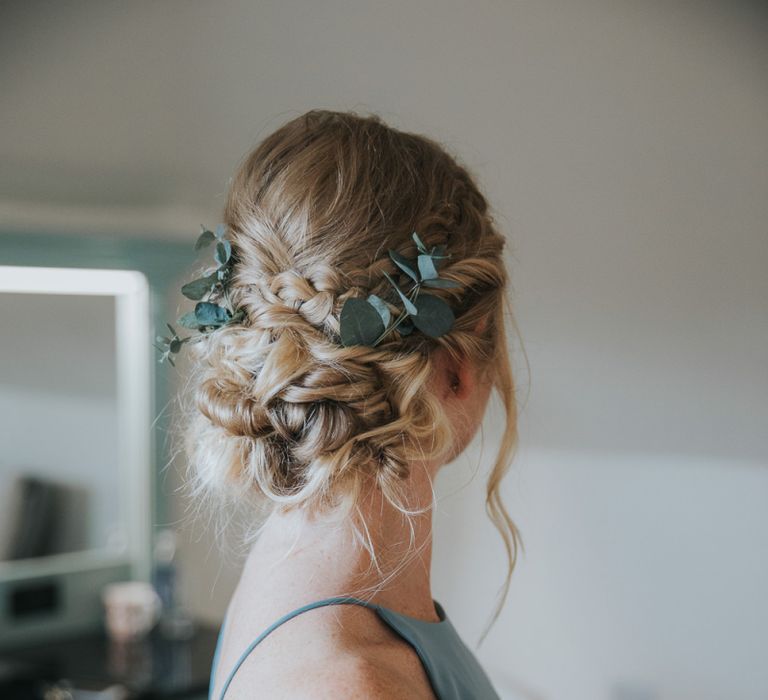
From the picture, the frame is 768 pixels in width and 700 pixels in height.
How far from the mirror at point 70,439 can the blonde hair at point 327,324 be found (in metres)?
1.40

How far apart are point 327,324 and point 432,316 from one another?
0.10 metres

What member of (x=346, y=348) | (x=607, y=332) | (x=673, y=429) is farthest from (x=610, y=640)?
(x=346, y=348)

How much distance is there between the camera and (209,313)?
894mm

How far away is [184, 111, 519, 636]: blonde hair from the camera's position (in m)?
0.81

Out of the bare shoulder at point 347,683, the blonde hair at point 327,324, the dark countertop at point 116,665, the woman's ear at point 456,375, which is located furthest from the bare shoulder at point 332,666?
the dark countertop at point 116,665

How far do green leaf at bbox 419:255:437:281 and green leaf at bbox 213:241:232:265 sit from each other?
0.21m

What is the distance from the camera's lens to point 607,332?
1.62m

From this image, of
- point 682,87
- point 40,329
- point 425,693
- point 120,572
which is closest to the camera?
point 425,693

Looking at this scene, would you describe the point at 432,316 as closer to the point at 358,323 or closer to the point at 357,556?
the point at 358,323

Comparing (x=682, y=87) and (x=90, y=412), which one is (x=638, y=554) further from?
(x=90, y=412)

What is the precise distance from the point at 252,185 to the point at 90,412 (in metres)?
1.54

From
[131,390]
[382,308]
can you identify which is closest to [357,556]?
[382,308]

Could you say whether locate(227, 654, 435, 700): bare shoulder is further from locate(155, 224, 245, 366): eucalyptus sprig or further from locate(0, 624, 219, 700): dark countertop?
locate(0, 624, 219, 700): dark countertop

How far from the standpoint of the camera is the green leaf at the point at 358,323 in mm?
782
